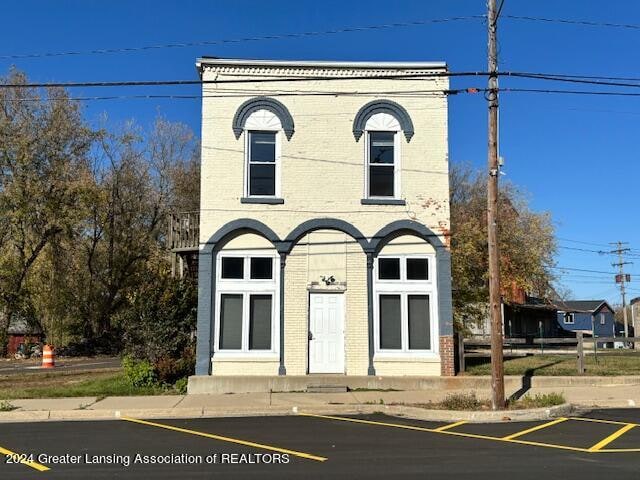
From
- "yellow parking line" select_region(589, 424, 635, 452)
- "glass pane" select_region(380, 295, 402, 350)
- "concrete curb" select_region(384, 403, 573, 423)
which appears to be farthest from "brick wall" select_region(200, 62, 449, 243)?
"yellow parking line" select_region(589, 424, 635, 452)

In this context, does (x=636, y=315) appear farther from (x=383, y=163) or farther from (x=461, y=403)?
(x=461, y=403)

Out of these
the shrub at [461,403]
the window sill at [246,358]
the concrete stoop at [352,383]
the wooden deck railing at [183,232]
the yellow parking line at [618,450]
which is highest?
the wooden deck railing at [183,232]

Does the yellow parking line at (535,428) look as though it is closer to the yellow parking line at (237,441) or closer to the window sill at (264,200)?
the yellow parking line at (237,441)

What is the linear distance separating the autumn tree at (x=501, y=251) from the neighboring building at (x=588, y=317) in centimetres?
4118

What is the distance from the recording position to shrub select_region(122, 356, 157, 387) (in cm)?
1588

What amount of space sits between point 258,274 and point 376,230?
3461 mm

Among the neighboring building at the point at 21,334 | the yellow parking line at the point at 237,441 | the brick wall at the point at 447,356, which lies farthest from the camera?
the neighboring building at the point at 21,334

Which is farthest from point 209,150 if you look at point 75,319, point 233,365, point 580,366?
point 75,319

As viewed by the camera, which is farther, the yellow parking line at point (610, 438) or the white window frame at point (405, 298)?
the white window frame at point (405, 298)

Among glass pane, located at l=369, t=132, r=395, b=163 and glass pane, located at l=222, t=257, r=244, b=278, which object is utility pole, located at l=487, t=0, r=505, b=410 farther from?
glass pane, located at l=222, t=257, r=244, b=278

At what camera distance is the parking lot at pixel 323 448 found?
7695mm

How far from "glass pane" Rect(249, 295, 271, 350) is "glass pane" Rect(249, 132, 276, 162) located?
388cm

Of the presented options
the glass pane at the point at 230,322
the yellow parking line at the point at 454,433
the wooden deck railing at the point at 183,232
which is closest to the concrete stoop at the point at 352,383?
the glass pane at the point at 230,322

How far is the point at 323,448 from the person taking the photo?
918 cm
